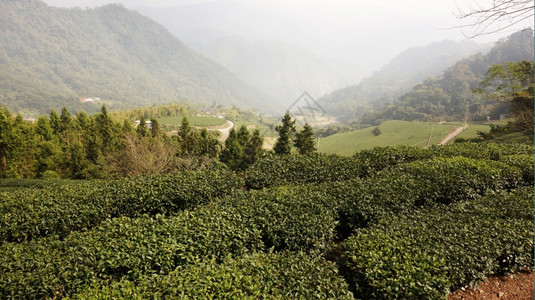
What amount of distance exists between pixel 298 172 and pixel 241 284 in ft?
19.5

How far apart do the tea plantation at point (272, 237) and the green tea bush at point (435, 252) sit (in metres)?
0.02

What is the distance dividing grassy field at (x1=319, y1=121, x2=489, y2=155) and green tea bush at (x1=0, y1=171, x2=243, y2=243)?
133 feet

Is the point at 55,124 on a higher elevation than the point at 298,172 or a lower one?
higher

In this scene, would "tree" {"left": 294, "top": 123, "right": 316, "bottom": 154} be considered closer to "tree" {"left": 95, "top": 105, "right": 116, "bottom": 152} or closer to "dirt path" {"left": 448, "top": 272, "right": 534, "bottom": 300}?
"dirt path" {"left": 448, "top": 272, "right": 534, "bottom": 300}

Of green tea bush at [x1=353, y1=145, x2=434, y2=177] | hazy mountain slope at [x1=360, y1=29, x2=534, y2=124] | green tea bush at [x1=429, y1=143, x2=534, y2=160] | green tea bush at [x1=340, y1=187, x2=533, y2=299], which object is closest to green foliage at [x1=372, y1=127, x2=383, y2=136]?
hazy mountain slope at [x1=360, y1=29, x2=534, y2=124]

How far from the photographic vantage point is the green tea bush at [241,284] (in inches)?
130

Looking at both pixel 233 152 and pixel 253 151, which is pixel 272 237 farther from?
pixel 233 152

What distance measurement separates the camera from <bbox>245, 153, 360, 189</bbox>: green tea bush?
8.92 m

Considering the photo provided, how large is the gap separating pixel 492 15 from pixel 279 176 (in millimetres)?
6571

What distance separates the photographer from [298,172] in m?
9.16

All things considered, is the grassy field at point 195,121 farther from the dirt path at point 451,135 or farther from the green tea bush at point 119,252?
the green tea bush at point 119,252

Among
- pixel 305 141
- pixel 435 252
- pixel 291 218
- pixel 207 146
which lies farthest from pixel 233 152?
pixel 435 252

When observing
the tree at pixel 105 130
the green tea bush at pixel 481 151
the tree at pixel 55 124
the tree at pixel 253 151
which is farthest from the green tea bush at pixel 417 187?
the tree at pixel 55 124

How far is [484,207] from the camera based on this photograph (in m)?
5.94
